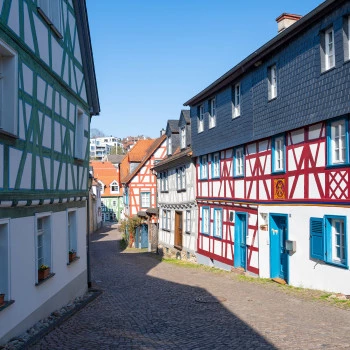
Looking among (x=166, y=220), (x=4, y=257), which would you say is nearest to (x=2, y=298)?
(x=4, y=257)

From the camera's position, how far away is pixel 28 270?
9570mm

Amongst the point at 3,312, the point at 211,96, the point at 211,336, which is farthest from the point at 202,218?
the point at 3,312

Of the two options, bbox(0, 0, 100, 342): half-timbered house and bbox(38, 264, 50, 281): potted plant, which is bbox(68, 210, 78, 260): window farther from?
bbox(38, 264, 50, 281): potted plant

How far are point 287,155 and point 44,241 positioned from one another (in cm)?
863

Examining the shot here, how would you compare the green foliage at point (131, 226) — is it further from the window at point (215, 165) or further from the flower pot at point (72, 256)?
the flower pot at point (72, 256)

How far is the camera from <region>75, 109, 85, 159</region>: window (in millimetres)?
14531

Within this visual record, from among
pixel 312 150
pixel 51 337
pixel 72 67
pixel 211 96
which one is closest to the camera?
pixel 51 337

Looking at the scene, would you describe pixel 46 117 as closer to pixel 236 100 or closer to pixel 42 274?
pixel 42 274

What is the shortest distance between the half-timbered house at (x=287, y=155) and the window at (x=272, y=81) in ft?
0.16

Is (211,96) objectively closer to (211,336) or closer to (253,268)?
(253,268)

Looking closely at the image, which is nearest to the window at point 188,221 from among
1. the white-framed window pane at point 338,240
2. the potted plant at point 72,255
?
the potted plant at point 72,255

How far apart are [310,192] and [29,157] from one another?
28.7 feet

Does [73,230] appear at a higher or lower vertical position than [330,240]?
higher

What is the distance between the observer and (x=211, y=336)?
9422 mm
